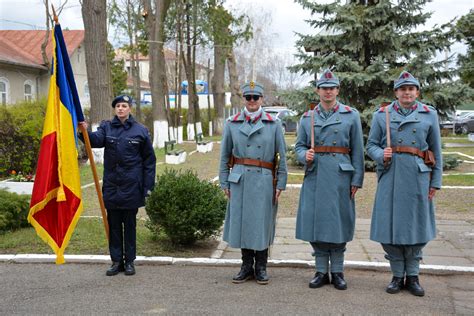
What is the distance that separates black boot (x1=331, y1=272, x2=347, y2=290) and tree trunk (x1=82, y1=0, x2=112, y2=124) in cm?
1182

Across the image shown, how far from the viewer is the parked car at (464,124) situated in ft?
117

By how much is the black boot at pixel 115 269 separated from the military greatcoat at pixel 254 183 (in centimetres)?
125

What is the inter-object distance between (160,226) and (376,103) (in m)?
10.1

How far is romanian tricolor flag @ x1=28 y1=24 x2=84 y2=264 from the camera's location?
18.3ft

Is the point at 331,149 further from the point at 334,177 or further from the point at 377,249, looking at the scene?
the point at 377,249

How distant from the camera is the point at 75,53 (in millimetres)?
41562

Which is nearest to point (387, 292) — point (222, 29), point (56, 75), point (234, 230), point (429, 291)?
point (429, 291)

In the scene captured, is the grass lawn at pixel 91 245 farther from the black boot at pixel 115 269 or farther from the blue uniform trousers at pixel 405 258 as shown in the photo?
the blue uniform trousers at pixel 405 258

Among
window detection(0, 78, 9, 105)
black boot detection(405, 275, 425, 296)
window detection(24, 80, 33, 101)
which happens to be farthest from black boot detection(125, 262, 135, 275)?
window detection(24, 80, 33, 101)

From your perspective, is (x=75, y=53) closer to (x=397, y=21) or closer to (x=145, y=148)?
(x=397, y=21)

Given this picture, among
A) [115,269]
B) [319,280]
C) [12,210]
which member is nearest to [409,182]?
[319,280]

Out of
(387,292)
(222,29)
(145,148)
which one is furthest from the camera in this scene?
(222,29)

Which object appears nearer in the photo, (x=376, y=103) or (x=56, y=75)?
(x=56, y=75)

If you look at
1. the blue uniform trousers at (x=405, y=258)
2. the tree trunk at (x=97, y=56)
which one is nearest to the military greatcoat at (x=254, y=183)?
the blue uniform trousers at (x=405, y=258)
